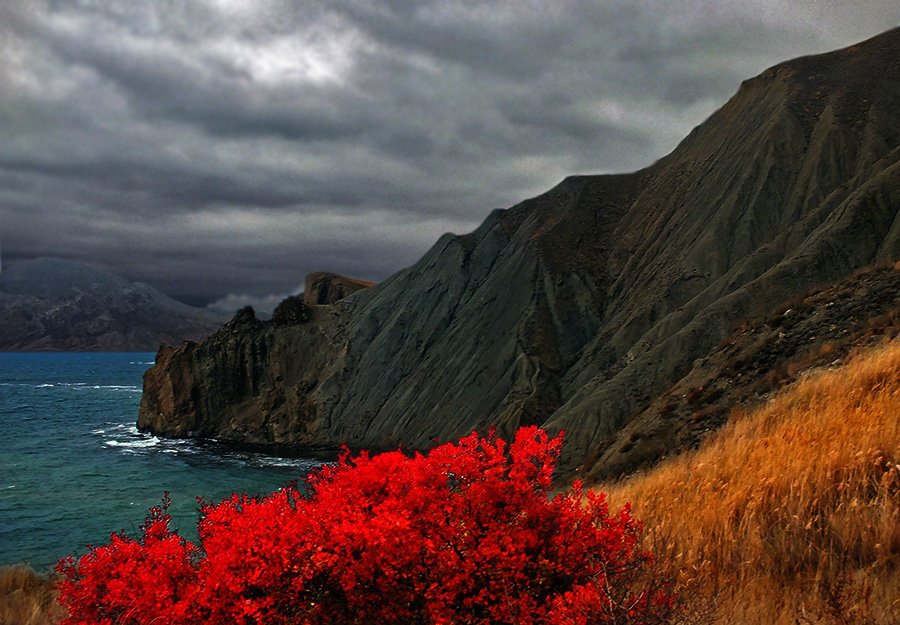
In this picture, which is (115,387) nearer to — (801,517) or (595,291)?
(595,291)

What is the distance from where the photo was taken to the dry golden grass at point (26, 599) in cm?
1119

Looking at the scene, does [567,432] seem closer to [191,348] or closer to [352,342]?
[352,342]

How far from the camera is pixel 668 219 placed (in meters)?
54.6

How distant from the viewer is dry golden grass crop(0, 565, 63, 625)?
11188mm

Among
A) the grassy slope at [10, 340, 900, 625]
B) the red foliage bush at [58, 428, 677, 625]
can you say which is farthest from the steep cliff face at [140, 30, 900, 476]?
the red foliage bush at [58, 428, 677, 625]

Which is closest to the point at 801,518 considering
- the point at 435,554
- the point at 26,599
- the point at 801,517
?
the point at 801,517

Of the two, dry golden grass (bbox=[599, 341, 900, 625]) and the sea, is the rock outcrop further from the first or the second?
dry golden grass (bbox=[599, 341, 900, 625])

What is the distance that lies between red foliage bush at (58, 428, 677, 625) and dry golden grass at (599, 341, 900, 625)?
2.40 ft

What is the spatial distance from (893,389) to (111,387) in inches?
6569

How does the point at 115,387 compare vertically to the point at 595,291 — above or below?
below

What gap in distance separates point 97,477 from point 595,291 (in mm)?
50932

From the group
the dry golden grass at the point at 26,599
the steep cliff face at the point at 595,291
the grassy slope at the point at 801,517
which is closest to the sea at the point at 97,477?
the dry golden grass at the point at 26,599

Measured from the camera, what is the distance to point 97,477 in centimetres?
4988

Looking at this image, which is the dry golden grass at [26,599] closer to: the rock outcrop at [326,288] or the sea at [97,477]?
the sea at [97,477]
